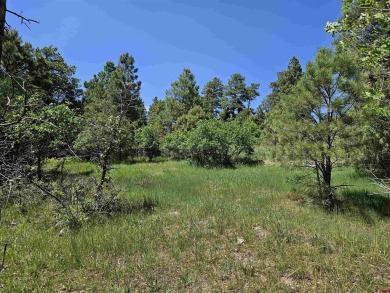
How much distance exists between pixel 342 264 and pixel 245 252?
1663mm

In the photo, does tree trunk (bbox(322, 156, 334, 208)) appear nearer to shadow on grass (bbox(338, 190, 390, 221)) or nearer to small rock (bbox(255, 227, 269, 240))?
shadow on grass (bbox(338, 190, 390, 221))

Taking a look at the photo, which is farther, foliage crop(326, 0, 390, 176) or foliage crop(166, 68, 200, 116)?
foliage crop(166, 68, 200, 116)

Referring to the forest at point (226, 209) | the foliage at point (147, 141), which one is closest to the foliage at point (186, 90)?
the foliage at point (147, 141)

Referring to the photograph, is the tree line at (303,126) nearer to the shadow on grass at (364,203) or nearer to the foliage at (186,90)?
the shadow on grass at (364,203)

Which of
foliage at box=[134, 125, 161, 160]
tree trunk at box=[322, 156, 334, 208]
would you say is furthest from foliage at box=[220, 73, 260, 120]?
tree trunk at box=[322, 156, 334, 208]

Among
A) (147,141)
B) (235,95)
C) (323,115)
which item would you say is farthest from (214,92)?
(323,115)

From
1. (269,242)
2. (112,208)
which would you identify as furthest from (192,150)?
(269,242)

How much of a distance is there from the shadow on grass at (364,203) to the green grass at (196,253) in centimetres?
78

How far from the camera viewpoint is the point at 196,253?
204 inches

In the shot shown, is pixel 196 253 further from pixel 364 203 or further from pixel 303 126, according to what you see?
pixel 364 203

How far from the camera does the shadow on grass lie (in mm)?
9078

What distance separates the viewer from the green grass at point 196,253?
4227mm

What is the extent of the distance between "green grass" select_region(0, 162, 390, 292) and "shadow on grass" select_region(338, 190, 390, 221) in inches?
30.8

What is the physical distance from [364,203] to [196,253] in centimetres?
749
